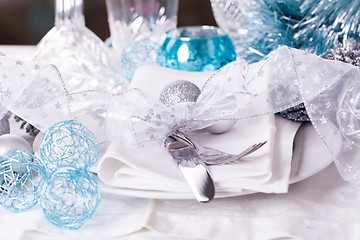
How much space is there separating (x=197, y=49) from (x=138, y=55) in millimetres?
99

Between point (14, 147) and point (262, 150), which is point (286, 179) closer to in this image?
point (262, 150)

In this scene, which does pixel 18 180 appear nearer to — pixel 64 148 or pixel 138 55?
pixel 64 148

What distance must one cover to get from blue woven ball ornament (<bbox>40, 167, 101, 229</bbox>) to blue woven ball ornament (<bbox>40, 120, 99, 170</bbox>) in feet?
0.10

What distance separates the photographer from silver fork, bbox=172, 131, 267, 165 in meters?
0.41

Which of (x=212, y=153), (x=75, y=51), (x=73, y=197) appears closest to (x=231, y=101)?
(x=212, y=153)

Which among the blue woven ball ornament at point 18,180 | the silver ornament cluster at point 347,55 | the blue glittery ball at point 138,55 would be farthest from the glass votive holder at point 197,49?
the blue woven ball ornament at point 18,180

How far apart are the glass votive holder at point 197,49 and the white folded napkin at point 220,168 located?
6.5 inches

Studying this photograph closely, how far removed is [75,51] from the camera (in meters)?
0.70

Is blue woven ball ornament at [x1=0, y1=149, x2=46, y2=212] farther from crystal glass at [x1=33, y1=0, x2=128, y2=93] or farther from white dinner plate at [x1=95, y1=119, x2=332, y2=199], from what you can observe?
crystal glass at [x1=33, y1=0, x2=128, y2=93]

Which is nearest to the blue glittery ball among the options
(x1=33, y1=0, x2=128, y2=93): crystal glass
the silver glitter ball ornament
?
(x1=33, y1=0, x2=128, y2=93): crystal glass

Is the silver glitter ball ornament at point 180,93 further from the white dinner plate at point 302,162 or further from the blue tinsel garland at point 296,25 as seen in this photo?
the blue tinsel garland at point 296,25

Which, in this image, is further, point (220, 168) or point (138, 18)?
point (138, 18)

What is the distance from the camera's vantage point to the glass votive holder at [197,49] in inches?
23.3

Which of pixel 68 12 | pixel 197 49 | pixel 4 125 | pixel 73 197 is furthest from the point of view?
pixel 68 12
